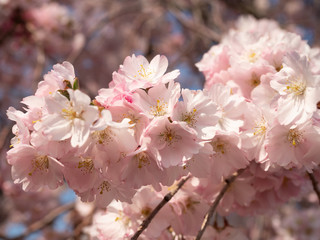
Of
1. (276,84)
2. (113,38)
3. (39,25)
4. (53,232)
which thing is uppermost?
(276,84)

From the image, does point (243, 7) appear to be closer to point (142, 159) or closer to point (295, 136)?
point (295, 136)

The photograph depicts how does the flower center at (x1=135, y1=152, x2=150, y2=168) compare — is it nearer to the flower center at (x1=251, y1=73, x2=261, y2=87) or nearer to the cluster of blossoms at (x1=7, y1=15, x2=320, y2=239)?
the cluster of blossoms at (x1=7, y1=15, x2=320, y2=239)

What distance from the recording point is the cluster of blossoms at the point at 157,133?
3.59 feet

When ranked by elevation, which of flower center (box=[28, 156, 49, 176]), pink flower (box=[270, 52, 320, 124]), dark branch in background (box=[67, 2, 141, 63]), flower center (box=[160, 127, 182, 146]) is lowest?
dark branch in background (box=[67, 2, 141, 63])

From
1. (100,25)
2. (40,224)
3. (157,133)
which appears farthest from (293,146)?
(100,25)

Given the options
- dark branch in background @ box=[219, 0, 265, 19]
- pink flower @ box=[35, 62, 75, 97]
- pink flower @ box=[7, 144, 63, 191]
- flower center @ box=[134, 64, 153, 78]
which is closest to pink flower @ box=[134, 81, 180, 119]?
flower center @ box=[134, 64, 153, 78]

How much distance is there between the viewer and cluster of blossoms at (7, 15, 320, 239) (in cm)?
109

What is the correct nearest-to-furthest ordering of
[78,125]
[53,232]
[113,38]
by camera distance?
[78,125] < [53,232] < [113,38]

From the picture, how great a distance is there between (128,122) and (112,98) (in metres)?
0.09

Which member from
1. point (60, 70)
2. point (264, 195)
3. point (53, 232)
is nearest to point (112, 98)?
point (60, 70)

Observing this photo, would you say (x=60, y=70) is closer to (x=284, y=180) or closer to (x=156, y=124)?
(x=156, y=124)

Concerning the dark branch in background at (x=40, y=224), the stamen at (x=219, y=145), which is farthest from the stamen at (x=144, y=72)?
the dark branch in background at (x=40, y=224)

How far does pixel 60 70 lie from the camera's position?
1176 mm

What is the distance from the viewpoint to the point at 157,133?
113 centimetres
